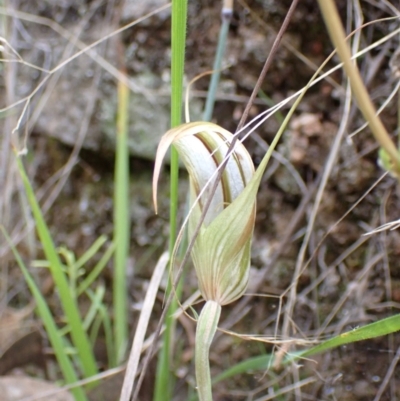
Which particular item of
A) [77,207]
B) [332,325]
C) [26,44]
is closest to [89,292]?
[77,207]

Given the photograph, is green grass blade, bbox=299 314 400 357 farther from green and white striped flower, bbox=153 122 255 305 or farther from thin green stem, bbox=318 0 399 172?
thin green stem, bbox=318 0 399 172

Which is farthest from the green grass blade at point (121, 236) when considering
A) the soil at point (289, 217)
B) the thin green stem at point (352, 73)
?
the thin green stem at point (352, 73)

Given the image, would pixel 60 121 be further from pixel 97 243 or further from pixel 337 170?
pixel 337 170

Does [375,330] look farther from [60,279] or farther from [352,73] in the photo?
[60,279]

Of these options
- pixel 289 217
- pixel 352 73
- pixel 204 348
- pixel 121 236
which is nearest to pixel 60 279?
pixel 121 236

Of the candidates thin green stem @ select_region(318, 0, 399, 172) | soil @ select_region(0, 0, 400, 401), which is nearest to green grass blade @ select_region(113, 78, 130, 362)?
soil @ select_region(0, 0, 400, 401)

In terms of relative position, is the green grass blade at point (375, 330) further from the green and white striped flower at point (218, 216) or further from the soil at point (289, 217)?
the soil at point (289, 217)
